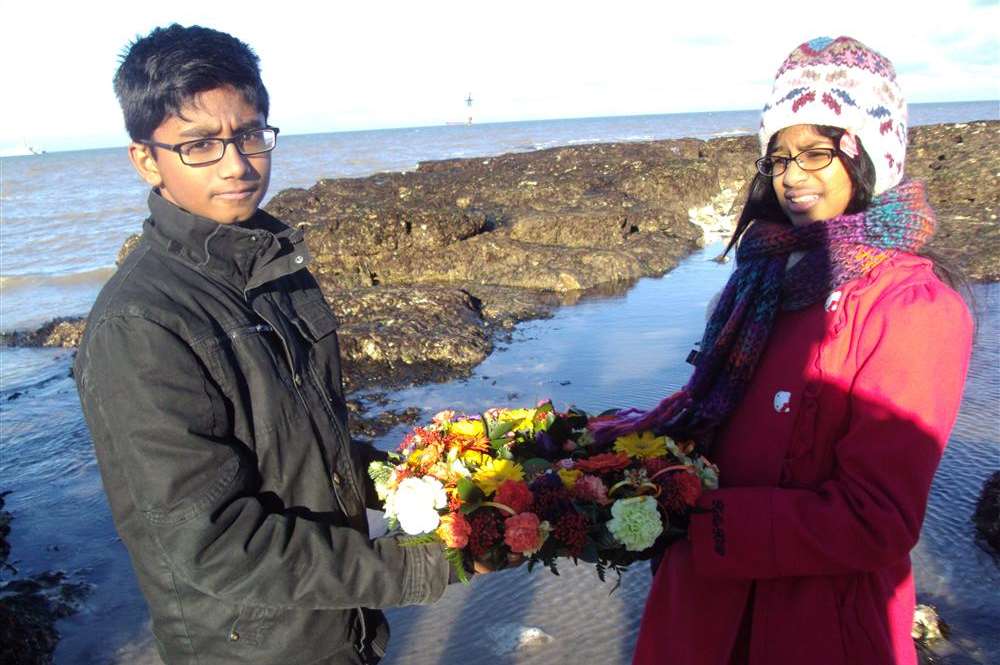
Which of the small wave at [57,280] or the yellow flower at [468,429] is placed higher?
the yellow flower at [468,429]

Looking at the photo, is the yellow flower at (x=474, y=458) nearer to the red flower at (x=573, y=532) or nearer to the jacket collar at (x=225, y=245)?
the red flower at (x=573, y=532)

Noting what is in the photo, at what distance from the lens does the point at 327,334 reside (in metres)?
2.39

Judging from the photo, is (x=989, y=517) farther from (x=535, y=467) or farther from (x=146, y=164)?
(x=146, y=164)

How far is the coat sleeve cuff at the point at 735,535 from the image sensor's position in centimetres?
195

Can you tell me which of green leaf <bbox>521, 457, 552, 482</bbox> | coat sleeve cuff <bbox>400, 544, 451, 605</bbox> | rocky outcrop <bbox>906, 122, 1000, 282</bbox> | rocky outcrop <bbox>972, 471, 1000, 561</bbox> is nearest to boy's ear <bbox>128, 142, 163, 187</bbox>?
coat sleeve cuff <bbox>400, 544, 451, 605</bbox>

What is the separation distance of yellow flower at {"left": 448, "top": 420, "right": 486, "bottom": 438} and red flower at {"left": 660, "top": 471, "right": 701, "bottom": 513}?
86 centimetres

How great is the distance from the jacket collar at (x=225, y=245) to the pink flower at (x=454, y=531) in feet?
3.04

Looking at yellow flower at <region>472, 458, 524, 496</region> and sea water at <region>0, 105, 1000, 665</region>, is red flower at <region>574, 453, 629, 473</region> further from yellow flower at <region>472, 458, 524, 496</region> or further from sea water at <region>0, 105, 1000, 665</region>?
sea water at <region>0, 105, 1000, 665</region>

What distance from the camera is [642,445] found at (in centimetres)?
247

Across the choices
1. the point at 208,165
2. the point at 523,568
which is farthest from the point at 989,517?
the point at 208,165

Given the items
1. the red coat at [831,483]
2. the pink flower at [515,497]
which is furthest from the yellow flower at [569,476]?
the red coat at [831,483]

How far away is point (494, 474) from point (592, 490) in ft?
1.18

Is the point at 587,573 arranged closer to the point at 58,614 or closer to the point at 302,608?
the point at 302,608

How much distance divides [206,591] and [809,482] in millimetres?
1665
